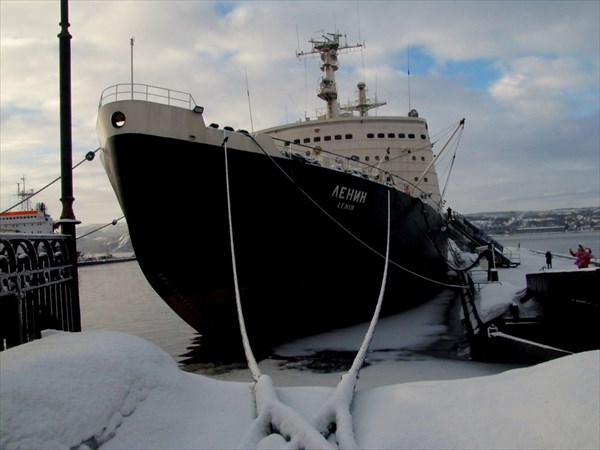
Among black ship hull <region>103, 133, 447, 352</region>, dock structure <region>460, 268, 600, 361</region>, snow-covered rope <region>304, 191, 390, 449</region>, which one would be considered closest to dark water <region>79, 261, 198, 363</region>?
black ship hull <region>103, 133, 447, 352</region>

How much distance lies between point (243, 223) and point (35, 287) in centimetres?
505

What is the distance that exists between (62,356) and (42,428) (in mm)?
701

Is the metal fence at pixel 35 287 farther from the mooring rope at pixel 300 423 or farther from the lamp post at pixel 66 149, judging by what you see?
the mooring rope at pixel 300 423

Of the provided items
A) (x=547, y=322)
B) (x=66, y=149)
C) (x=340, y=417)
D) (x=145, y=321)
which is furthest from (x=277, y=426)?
(x=145, y=321)

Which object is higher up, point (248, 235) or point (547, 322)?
point (248, 235)

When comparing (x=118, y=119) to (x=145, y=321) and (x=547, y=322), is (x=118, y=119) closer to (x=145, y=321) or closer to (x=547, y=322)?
(x=547, y=322)

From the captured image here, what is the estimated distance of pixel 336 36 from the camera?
23.6m

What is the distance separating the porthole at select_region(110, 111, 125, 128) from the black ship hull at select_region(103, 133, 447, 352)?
0.24 meters

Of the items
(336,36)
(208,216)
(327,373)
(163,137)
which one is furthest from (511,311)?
(336,36)

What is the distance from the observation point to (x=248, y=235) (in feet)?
33.7

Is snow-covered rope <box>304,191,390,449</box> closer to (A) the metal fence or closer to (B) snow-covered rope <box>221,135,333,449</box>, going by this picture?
(B) snow-covered rope <box>221,135,333,449</box>

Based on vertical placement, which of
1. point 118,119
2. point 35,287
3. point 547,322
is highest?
point 118,119

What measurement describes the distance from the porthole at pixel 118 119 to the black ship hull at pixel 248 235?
24 cm

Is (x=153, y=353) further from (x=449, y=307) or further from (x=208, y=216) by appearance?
(x=449, y=307)
